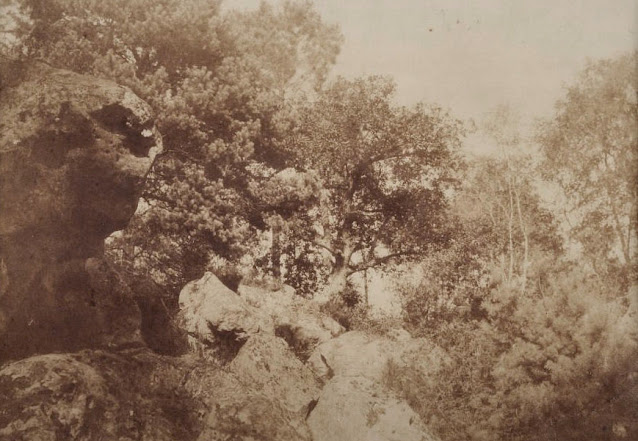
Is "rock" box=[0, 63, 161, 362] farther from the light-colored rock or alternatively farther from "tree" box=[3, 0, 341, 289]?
"tree" box=[3, 0, 341, 289]

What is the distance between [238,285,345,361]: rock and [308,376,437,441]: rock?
18.7 ft

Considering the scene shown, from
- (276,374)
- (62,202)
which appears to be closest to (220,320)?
(276,374)

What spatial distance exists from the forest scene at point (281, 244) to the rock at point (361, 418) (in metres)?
0.05

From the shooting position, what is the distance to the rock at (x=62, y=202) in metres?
9.96

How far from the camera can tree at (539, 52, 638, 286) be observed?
57.2 feet

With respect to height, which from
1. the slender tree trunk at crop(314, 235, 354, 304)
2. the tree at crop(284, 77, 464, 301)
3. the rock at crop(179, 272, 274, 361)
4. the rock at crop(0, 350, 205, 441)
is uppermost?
the tree at crop(284, 77, 464, 301)

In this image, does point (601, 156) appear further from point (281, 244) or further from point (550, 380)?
point (281, 244)

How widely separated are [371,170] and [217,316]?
11.8 meters

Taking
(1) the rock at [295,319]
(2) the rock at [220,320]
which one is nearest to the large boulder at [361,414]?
(2) the rock at [220,320]

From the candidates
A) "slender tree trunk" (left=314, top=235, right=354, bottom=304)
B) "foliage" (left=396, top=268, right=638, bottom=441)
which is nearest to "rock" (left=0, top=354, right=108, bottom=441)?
"foliage" (left=396, top=268, right=638, bottom=441)

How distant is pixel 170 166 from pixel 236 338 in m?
8.13

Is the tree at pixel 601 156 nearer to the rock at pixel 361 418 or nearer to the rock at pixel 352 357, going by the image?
the rock at pixel 352 357

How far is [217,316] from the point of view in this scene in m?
13.8

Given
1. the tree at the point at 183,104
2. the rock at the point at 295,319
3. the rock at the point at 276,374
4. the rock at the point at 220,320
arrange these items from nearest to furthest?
the rock at the point at 276,374 < the rock at the point at 220,320 < the rock at the point at 295,319 < the tree at the point at 183,104
